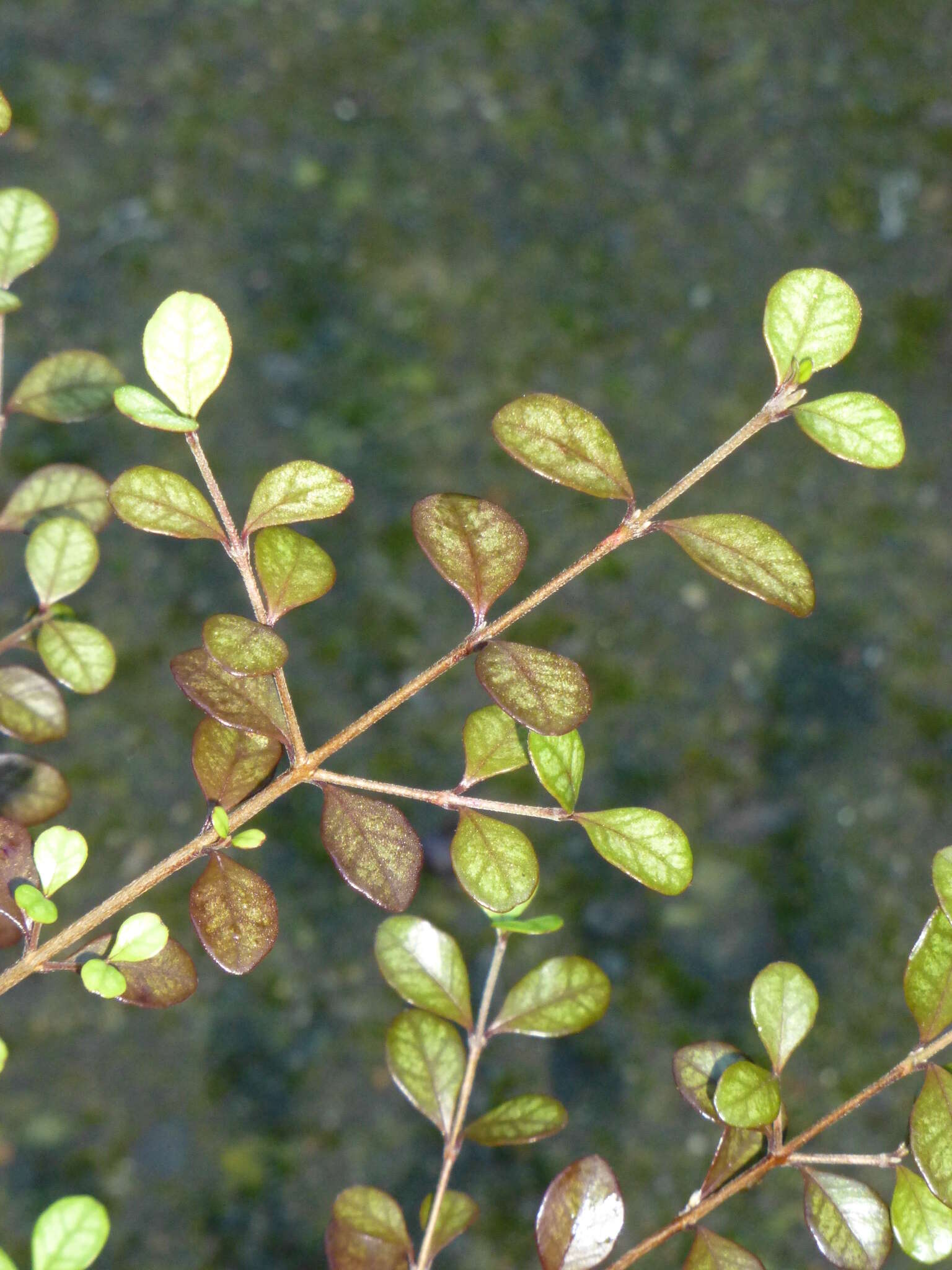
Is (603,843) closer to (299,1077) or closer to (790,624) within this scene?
(299,1077)

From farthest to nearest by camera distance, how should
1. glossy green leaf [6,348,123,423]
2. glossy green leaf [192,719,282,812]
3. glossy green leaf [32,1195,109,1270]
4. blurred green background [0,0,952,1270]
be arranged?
1. blurred green background [0,0,952,1270]
2. glossy green leaf [6,348,123,423]
3. glossy green leaf [192,719,282,812]
4. glossy green leaf [32,1195,109,1270]

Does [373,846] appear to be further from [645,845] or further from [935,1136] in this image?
[935,1136]

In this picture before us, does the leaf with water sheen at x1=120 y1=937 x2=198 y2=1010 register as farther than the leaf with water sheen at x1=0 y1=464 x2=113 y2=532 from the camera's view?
No

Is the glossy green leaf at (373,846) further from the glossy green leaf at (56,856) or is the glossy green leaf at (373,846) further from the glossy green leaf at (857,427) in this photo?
the glossy green leaf at (857,427)

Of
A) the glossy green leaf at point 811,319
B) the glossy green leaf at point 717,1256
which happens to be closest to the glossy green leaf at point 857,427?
the glossy green leaf at point 811,319

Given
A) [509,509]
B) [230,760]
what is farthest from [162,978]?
[509,509]

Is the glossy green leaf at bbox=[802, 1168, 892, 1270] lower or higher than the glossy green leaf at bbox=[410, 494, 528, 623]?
lower

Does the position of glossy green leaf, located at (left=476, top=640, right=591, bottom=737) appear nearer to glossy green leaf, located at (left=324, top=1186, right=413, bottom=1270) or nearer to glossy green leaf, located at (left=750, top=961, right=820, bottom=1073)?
glossy green leaf, located at (left=750, top=961, right=820, bottom=1073)

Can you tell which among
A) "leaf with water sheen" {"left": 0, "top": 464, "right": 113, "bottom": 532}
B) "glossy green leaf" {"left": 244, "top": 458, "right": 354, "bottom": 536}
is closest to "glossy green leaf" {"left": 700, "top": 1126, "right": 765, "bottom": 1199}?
"glossy green leaf" {"left": 244, "top": 458, "right": 354, "bottom": 536}
